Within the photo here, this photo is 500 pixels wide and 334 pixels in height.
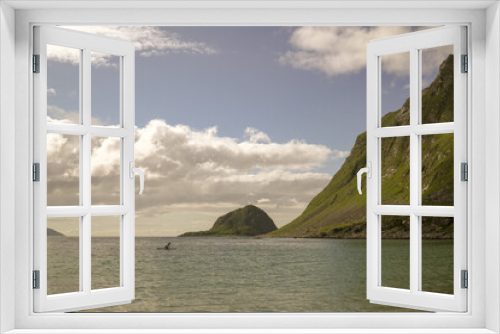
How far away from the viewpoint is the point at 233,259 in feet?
90.9

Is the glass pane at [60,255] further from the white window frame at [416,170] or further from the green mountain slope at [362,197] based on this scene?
the white window frame at [416,170]

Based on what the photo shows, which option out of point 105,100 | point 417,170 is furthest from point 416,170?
point 105,100

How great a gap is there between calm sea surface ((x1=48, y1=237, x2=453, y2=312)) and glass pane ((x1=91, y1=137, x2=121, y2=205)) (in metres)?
1.96

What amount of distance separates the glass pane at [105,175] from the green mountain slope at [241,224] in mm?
4776

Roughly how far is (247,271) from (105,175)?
8.60m

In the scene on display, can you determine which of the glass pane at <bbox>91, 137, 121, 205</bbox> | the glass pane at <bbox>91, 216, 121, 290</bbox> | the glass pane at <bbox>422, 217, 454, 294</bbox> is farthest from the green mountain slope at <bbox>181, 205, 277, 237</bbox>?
the glass pane at <bbox>422, 217, 454, 294</bbox>

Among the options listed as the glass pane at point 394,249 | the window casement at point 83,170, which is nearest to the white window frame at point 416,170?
the window casement at point 83,170

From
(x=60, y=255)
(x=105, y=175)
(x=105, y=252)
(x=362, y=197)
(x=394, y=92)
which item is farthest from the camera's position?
(x=362, y=197)

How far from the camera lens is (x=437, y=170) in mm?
25328

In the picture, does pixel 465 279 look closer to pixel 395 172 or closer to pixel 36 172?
pixel 36 172

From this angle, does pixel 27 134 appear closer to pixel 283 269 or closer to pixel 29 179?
pixel 29 179

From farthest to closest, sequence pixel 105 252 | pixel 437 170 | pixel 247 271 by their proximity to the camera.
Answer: pixel 247 271
pixel 437 170
pixel 105 252

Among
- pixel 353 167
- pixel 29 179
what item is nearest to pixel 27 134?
pixel 29 179

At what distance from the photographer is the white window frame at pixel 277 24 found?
2.55 metres
